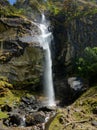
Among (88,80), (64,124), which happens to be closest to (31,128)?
(64,124)

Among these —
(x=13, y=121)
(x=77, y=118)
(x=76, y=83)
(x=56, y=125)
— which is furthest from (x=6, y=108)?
(x=56, y=125)

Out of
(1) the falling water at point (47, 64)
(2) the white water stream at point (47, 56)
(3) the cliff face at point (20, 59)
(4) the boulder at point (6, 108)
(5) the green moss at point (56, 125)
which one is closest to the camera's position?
(5) the green moss at point (56, 125)

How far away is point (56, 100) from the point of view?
41.4 meters

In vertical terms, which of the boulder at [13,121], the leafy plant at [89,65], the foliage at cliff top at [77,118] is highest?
the leafy plant at [89,65]

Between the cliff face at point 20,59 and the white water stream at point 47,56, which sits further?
the cliff face at point 20,59

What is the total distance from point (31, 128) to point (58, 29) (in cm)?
2712

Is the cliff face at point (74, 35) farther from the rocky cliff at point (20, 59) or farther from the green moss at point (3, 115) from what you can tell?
the green moss at point (3, 115)

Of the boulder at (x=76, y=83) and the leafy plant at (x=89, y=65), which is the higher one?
the leafy plant at (x=89, y=65)

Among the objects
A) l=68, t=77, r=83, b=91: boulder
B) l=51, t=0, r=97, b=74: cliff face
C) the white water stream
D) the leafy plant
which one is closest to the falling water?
the white water stream

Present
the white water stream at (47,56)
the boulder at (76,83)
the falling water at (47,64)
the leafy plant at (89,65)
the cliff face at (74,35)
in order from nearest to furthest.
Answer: the boulder at (76,83) → the leafy plant at (89,65) → the falling water at (47,64) → the white water stream at (47,56) → the cliff face at (74,35)

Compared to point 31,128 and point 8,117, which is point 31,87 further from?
point 31,128

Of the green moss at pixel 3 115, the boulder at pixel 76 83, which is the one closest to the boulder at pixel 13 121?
the green moss at pixel 3 115

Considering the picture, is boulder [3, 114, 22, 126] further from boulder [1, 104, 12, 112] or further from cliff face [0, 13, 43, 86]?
cliff face [0, 13, 43, 86]

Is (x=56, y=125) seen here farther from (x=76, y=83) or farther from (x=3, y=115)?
(x=76, y=83)
